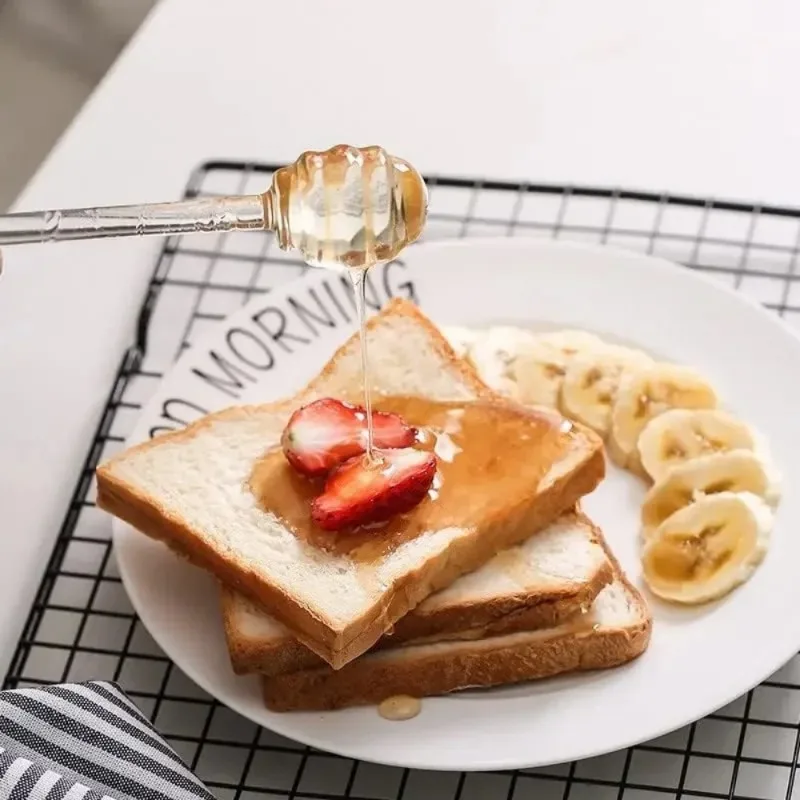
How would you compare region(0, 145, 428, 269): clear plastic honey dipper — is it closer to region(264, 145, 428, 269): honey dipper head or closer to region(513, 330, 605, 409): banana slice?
region(264, 145, 428, 269): honey dipper head

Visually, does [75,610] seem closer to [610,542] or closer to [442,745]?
[442,745]

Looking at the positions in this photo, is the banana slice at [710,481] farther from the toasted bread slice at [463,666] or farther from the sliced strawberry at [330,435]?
the sliced strawberry at [330,435]

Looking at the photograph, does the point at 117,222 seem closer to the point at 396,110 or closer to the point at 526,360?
the point at 526,360

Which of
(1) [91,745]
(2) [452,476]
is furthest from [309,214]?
(1) [91,745]

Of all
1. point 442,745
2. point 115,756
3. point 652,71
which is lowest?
point 442,745

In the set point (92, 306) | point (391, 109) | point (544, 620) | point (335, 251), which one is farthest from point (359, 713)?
point (391, 109)

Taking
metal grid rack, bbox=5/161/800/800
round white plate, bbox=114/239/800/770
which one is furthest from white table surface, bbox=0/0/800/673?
round white plate, bbox=114/239/800/770

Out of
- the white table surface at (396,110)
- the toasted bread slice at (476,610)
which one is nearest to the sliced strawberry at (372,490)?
the toasted bread slice at (476,610)
